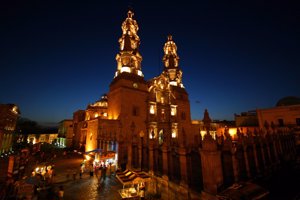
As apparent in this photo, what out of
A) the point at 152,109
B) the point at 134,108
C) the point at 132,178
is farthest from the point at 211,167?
the point at 152,109

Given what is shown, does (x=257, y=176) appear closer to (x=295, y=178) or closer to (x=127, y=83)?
(x=295, y=178)

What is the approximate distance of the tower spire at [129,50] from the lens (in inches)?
1310

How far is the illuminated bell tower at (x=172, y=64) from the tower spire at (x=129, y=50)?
399 inches

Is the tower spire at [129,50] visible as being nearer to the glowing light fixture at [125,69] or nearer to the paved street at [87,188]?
Answer: the glowing light fixture at [125,69]

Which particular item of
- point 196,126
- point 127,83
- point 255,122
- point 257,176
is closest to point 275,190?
point 257,176

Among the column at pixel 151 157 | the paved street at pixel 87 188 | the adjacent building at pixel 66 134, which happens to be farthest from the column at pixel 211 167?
the adjacent building at pixel 66 134

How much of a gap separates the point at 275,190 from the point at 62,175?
16.6 m

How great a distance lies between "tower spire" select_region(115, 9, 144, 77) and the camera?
109ft

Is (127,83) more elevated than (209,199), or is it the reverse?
(127,83)

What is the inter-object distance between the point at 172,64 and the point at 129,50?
14.5 metres

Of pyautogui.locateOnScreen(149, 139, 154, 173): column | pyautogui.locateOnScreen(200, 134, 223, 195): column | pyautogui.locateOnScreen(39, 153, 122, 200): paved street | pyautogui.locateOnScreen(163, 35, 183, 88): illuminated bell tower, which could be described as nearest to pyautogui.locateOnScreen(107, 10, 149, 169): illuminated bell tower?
pyautogui.locateOnScreen(163, 35, 183, 88): illuminated bell tower

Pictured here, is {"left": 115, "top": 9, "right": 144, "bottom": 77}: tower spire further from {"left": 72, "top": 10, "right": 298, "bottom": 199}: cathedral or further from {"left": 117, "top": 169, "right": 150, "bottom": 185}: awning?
{"left": 117, "top": 169, "right": 150, "bottom": 185}: awning

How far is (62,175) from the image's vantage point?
14930 millimetres

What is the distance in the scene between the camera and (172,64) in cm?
4347
